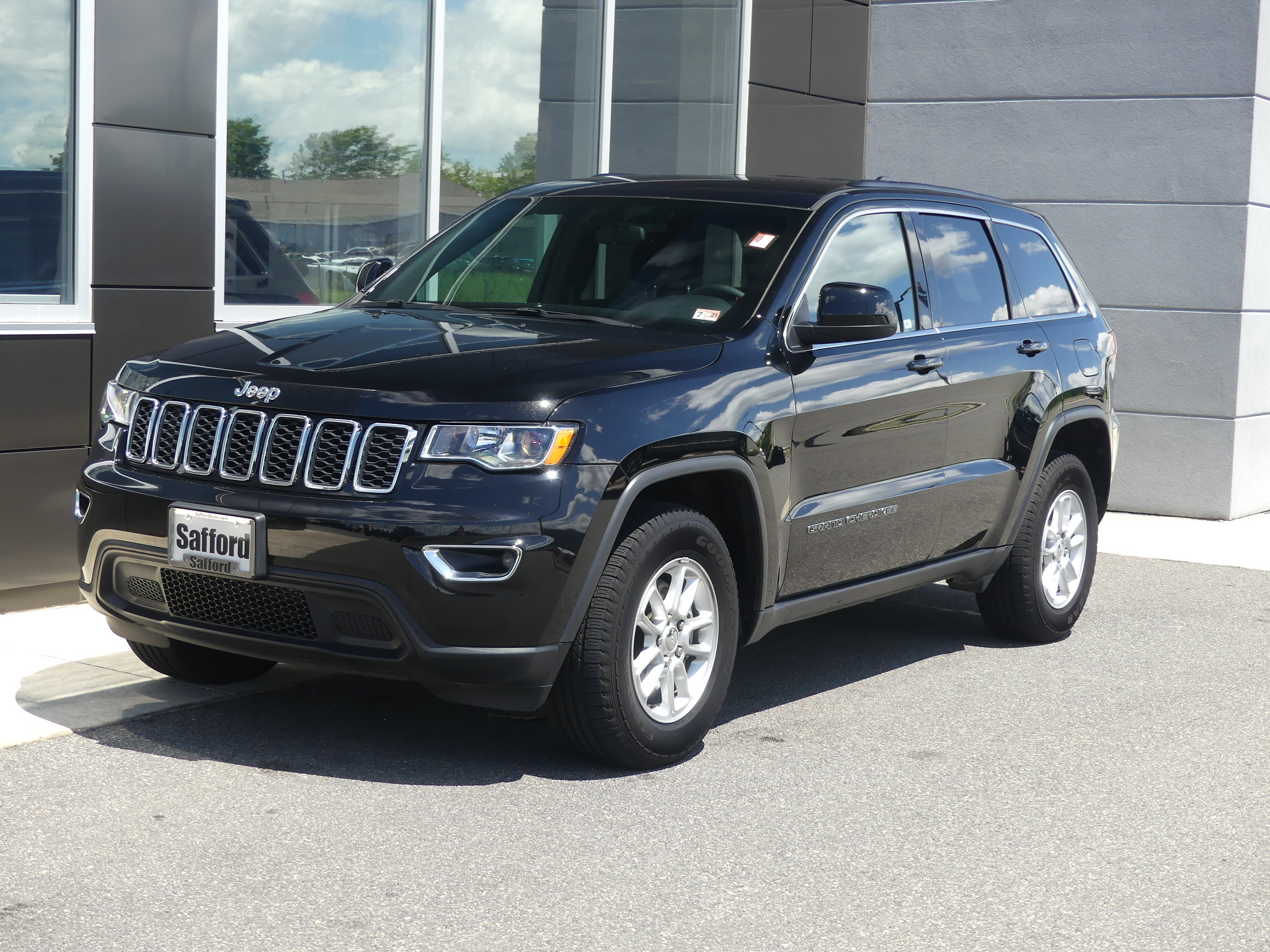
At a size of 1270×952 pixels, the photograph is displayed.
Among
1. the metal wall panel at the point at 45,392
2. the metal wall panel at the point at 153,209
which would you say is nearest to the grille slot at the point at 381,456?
the metal wall panel at the point at 45,392

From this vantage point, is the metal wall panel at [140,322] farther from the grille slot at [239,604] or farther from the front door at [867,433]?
the front door at [867,433]

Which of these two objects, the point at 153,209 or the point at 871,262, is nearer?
the point at 871,262

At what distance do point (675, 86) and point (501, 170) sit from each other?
209 centimetres

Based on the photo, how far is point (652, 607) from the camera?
4.75 meters

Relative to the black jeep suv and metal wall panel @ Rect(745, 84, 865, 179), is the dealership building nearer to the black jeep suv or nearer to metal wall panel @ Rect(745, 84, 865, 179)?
metal wall panel @ Rect(745, 84, 865, 179)

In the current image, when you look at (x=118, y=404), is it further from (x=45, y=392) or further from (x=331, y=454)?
(x=45, y=392)

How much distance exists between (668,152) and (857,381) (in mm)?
6419

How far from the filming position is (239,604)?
461cm

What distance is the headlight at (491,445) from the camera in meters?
4.32

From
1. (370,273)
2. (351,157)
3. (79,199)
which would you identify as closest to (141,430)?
(370,273)

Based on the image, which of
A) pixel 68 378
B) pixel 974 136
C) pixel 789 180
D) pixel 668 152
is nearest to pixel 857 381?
pixel 789 180

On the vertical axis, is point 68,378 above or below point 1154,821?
above

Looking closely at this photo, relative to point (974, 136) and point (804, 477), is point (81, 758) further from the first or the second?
point (974, 136)

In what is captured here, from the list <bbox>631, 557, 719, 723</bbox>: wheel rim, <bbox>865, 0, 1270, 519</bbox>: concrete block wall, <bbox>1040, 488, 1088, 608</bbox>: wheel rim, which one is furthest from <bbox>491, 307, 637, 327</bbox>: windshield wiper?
<bbox>865, 0, 1270, 519</bbox>: concrete block wall
